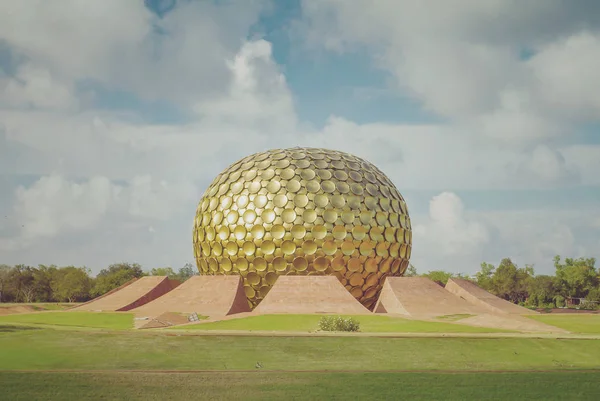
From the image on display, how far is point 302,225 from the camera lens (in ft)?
95.0

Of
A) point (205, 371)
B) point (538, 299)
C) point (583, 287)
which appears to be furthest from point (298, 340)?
point (583, 287)

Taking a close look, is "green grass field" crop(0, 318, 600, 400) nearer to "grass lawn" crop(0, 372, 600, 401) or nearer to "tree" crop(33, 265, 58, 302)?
"grass lawn" crop(0, 372, 600, 401)

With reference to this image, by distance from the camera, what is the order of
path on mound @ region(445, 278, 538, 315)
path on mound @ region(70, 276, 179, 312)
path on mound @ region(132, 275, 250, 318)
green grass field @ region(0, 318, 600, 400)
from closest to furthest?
green grass field @ region(0, 318, 600, 400) → path on mound @ region(132, 275, 250, 318) → path on mound @ region(445, 278, 538, 315) → path on mound @ region(70, 276, 179, 312)

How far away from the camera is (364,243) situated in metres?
29.6

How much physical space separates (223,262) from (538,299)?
32.8 meters

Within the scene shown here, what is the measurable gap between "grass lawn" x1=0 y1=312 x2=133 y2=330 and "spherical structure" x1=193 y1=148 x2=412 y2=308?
617 centimetres

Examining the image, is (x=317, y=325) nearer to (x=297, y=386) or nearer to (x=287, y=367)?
(x=287, y=367)

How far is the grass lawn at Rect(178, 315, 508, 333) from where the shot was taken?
20922 millimetres

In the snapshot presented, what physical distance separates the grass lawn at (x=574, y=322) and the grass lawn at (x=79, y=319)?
16402mm

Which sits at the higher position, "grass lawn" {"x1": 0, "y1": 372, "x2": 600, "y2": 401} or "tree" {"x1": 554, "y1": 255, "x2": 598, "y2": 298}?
"tree" {"x1": 554, "y1": 255, "x2": 598, "y2": 298}

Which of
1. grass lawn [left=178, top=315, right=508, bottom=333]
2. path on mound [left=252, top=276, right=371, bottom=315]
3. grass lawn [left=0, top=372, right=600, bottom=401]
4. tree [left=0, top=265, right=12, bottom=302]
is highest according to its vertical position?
tree [left=0, top=265, right=12, bottom=302]

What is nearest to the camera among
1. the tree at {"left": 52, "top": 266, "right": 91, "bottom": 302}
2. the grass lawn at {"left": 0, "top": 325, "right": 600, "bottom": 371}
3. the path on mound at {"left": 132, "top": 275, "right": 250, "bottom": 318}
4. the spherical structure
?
the grass lawn at {"left": 0, "top": 325, "right": 600, "bottom": 371}

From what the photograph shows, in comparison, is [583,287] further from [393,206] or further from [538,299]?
[393,206]

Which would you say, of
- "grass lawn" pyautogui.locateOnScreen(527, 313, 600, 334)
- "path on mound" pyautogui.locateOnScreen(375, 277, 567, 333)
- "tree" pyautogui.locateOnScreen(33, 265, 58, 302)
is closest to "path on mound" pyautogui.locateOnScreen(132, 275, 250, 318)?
"path on mound" pyautogui.locateOnScreen(375, 277, 567, 333)
